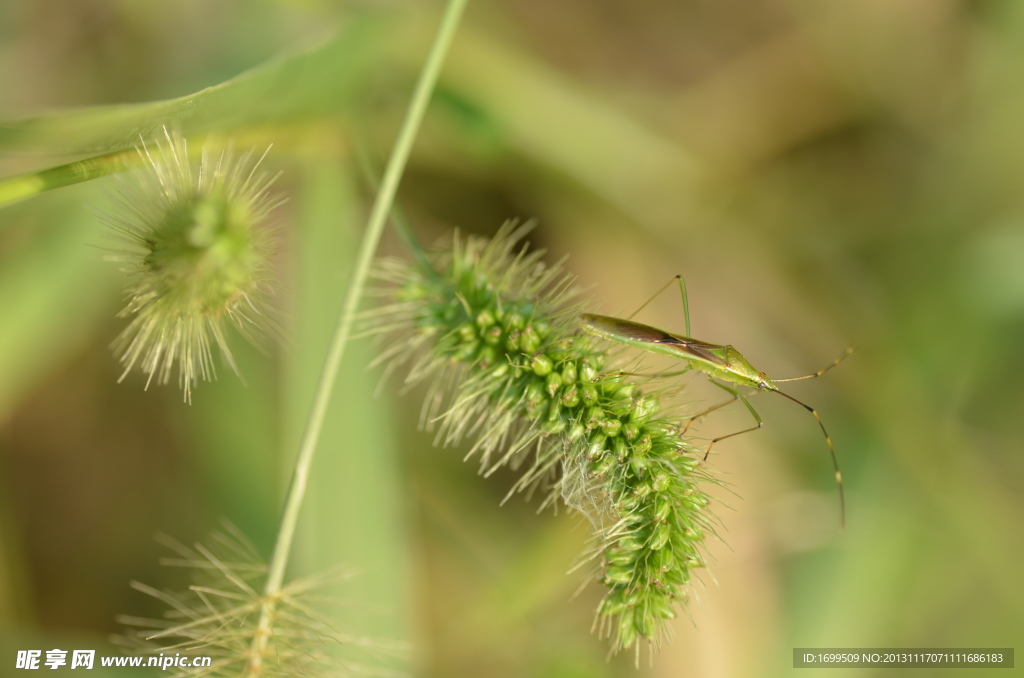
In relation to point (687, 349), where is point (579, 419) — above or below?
below

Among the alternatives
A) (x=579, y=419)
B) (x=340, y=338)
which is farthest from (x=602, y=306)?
(x=340, y=338)

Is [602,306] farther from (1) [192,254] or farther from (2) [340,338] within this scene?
(1) [192,254]

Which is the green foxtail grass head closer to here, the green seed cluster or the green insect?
the green seed cluster

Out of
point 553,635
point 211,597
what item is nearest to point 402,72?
point 211,597

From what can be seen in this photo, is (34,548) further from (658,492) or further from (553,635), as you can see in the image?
(658,492)

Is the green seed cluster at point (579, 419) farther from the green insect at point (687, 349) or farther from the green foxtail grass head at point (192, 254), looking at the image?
the green foxtail grass head at point (192, 254)

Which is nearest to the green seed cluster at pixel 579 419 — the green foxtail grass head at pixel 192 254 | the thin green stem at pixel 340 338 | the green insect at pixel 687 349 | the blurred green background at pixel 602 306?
the green insect at pixel 687 349
